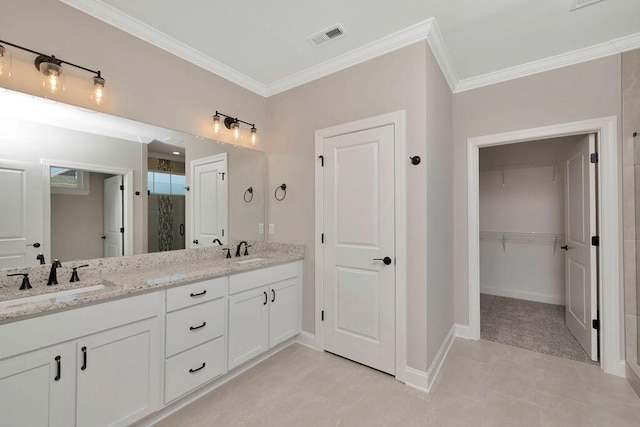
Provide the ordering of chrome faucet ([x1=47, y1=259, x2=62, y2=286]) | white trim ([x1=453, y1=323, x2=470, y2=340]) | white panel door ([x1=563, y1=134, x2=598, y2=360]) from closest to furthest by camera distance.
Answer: chrome faucet ([x1=47, y1=259, x2=62, y2=286])
white panel door ([x1=563, y1=134, x2=598, y2=360])
white trim ([x1=453, y1=323, x2=470, y2=340])

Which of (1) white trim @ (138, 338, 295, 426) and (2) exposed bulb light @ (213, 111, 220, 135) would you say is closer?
(1) white trim @ (138, 338, 295, 426)

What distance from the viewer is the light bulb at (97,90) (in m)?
1.90

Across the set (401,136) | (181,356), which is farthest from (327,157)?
(181,356)

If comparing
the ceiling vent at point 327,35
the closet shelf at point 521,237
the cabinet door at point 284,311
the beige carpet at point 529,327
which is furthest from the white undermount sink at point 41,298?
the closet shelf at point 521,237

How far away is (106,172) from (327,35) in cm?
201

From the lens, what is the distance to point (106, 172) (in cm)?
206

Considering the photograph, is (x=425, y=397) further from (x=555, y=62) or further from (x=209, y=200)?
(x=555, y=62)

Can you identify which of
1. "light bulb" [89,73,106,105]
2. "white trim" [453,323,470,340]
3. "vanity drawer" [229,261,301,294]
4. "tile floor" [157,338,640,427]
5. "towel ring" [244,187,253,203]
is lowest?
"tile floor" [157,338,640,427]

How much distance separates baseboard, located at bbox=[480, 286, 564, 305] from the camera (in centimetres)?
407

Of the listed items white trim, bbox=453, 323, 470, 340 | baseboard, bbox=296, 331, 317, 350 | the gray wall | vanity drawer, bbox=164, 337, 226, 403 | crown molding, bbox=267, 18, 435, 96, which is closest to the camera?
vanity drawer, bbox=164, 337, 226, 403

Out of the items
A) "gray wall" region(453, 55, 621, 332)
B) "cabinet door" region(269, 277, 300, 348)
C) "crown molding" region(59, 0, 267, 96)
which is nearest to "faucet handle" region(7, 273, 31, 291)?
"cabinet door" region(269, 277, 300, 348)

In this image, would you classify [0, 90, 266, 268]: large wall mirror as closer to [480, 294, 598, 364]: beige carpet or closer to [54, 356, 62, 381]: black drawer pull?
[54, 356, 62, 381]: black drawer pull

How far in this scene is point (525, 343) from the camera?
9.42 feet

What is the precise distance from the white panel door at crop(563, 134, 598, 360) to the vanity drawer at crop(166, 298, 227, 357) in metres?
3.24
